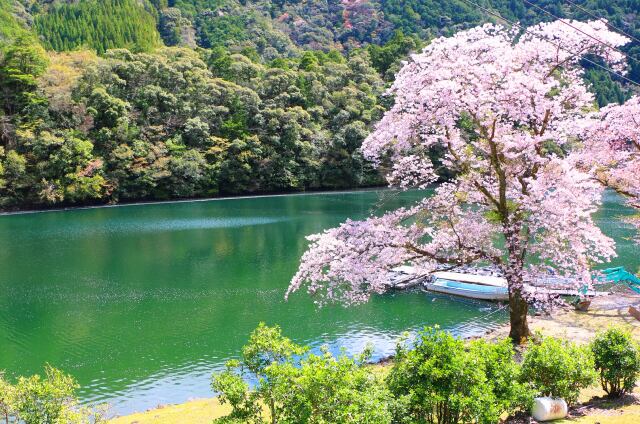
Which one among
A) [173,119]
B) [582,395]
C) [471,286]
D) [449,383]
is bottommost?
[471,286]

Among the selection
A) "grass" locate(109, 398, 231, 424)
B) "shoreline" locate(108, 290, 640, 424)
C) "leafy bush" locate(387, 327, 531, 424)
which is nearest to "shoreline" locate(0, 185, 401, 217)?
"shoreline" locate(108, 290, 640, 424)

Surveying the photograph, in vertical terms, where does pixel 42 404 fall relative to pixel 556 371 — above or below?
below

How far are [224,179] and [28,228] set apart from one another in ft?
74.1

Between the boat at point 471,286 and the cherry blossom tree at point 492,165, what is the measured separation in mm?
9046

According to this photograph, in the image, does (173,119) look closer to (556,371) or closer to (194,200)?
(194,200)

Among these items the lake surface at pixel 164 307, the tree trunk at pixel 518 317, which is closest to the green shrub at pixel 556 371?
the tree trunk at pixel 518 317

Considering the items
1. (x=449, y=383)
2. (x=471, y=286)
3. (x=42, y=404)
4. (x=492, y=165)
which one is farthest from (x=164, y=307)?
(x=449, y=383)

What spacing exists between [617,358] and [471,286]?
1462 cm

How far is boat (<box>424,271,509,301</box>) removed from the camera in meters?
22.9

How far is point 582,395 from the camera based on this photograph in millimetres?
10070

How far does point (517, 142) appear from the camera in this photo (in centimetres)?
1168

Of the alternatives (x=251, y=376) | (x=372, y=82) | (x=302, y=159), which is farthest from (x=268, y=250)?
(x=372, y=82)

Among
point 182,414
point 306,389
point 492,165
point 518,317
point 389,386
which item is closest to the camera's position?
point 306,389

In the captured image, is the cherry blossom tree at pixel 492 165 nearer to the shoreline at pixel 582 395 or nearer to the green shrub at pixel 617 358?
the shoreline at pixel 582 395
